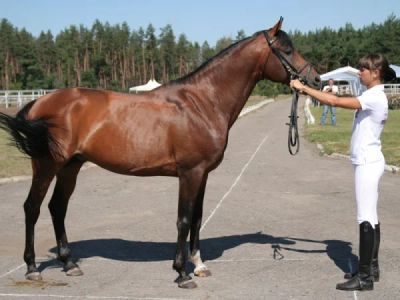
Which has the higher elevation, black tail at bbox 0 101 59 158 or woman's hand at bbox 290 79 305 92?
woman's hand at bbox 290 79 305 92

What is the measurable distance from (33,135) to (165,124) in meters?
1.28

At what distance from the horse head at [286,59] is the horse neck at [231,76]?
13cm

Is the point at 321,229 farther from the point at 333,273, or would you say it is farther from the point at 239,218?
the point at 333,273

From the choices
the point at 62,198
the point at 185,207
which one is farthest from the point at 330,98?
the point at 62,198

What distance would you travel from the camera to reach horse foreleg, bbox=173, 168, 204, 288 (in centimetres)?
513

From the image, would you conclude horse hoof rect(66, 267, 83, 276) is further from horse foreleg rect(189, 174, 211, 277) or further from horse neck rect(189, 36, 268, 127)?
horse neck rect(189, 36, 268, 127)

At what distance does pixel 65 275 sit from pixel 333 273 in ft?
9.01

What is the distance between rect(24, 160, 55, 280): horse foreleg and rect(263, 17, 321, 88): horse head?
8.11ft

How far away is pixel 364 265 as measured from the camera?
4.98 meters

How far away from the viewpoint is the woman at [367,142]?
15.8 feet

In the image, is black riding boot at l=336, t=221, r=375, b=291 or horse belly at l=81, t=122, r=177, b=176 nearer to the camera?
black riding boot at l=336, t=221, r=375, b=291

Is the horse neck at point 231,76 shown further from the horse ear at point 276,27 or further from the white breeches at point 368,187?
the white breeches at point 368,187

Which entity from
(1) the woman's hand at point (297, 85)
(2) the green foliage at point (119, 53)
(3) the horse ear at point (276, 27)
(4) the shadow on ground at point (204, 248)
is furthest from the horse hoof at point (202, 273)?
(2) the green foliage at point (119, 53)

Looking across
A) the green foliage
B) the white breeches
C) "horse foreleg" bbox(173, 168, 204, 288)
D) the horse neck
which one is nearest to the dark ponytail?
the white breeches
